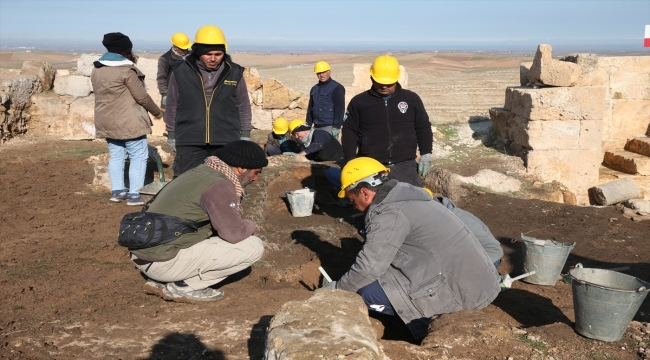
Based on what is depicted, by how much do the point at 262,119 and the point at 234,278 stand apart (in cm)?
730

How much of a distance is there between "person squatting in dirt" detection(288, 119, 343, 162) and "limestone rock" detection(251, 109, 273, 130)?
302cm

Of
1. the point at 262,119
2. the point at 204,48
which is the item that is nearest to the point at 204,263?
the point at 204,48

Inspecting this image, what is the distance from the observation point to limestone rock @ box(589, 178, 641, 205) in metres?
8.64

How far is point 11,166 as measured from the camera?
8.36 m

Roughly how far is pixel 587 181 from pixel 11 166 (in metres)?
8.74

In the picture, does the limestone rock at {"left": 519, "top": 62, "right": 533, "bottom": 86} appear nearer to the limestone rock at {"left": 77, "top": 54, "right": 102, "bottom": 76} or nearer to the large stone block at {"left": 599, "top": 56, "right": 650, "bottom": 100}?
the large stone block at {"left": 599, "top": 56, "right": 650, "bottom": 100}

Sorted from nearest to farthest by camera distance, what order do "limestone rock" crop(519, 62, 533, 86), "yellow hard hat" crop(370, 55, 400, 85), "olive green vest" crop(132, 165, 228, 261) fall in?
"olive green vest" crop(132, 165, 228, 261), "yellow hard hat" crop(370, 55, 400, 85), "limestone rock" crop(519, 62, 533, 86)

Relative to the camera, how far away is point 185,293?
13.6ft

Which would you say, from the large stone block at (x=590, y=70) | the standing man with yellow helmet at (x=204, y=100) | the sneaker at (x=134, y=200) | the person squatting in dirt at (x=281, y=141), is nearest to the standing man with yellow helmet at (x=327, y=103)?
the person squatting in dirt at (x=281, y=141)

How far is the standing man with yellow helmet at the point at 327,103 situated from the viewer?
28.7ft

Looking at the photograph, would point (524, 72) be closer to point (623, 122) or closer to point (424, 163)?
point (623, 122)

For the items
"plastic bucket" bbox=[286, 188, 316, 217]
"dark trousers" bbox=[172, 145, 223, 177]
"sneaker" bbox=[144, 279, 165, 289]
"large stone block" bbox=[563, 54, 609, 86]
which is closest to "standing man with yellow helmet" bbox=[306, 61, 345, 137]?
"plastic bucket" bbox=[286, 188, 316, 217]

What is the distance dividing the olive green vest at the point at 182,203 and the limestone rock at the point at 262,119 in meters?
7.85

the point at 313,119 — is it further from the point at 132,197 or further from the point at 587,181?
the point at 587,181
